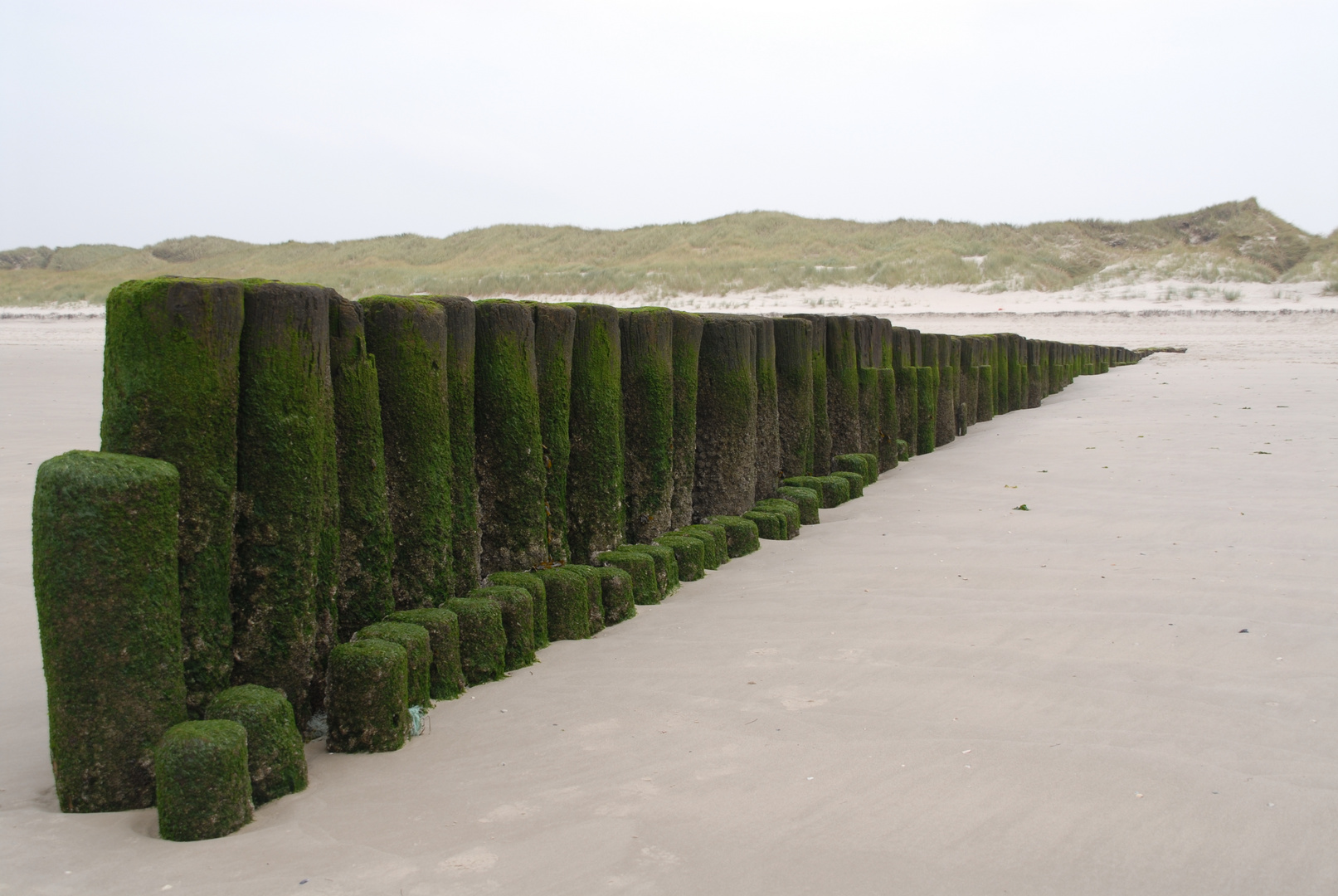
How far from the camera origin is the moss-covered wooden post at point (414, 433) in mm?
3867

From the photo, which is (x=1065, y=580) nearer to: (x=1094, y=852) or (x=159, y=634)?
(x=1094, y=852)

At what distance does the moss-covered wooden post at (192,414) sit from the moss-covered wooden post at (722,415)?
343 cm

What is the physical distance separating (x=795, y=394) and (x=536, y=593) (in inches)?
134

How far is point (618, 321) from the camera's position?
530 cm

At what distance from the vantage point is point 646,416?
5480mm

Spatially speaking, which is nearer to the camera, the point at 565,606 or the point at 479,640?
the point at 479,640

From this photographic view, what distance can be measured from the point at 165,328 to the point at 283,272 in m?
66.8

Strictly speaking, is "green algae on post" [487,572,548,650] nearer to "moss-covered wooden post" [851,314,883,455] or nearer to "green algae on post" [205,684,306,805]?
"green algae on post" [205,684,306,805]

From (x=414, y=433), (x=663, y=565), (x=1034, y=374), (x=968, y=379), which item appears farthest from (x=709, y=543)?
(x=1034, y=374)

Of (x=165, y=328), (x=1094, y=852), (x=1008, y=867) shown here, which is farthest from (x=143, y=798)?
(x=1094, y=852)

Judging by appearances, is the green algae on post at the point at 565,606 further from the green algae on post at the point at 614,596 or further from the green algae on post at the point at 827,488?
the green algae on post at the point at 827,488

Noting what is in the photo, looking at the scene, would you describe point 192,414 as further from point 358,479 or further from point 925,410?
point 925,410

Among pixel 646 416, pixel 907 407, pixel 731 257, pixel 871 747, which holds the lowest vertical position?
pixel 871 747

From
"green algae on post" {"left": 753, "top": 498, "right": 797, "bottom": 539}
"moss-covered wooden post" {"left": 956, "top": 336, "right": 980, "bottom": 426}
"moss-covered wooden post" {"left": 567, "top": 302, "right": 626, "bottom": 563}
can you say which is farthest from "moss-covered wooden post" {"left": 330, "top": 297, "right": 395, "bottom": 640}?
"moss-covered wooden post" {"left": 956, "top": 336, "right": 980, "bottom": 426}
